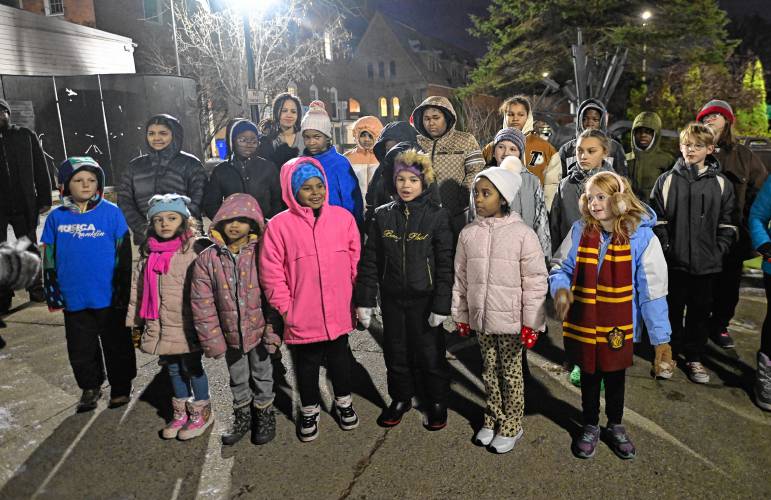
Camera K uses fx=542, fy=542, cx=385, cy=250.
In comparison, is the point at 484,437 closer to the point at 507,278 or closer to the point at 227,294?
the point at 507,278

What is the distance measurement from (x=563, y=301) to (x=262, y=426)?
2.13 meters

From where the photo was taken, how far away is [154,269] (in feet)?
11.7

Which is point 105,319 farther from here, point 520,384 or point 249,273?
point 520,384

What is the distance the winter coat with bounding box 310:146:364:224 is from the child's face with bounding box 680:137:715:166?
267cm

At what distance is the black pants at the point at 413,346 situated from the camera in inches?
142

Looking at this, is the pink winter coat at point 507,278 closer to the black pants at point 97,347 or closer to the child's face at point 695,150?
the child's face at point 695,150

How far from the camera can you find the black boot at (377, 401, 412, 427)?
12.4ft

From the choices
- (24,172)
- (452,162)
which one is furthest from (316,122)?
(24,172)

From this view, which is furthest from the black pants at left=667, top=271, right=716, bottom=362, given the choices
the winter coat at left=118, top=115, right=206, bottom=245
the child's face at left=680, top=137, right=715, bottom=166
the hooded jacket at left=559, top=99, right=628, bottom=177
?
the winter coat at left=118, top=115, right=206, bottom=245

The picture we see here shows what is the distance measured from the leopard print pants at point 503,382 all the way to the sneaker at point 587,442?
1.19 ft

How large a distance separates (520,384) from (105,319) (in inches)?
118

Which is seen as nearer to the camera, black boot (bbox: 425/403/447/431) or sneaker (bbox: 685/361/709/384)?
black boot (bbox: 425/403/447/431)

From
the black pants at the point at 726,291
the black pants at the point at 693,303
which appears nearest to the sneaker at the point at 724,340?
the black pants at the point at 726,291

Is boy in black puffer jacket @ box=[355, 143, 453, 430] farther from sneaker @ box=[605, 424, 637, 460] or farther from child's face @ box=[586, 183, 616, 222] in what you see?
sneaker @ box=[605, 424, 637, 460]
